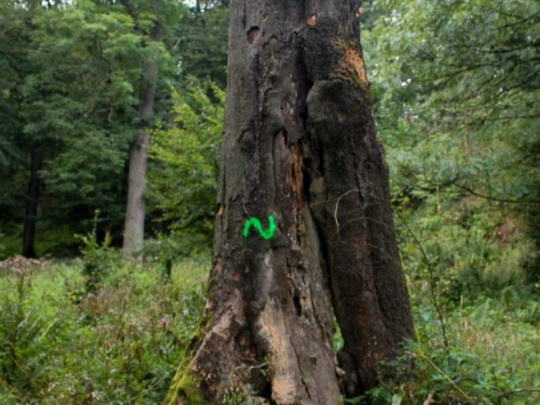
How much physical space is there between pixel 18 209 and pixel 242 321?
1127 inches

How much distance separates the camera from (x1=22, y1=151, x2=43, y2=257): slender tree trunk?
93.0ft

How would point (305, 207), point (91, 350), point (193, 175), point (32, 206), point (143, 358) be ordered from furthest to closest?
point (32, 206) < point (193, 175) < point (91, 350) < point (143, 358) < point (305, 207)

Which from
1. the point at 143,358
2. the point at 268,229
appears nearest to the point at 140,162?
the point at 143,358

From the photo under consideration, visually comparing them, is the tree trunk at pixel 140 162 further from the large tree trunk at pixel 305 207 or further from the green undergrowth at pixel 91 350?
the large tree trunk at pixel 305 207

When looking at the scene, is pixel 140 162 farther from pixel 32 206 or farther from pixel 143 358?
pixel 143 358

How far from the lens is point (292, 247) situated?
4.09 metres

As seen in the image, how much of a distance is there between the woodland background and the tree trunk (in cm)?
45

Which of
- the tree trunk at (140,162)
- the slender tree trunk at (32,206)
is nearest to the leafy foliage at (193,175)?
the tree trunk at (140,162)

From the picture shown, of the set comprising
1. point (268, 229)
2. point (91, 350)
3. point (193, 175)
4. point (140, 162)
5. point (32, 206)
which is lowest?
point (91, 350)

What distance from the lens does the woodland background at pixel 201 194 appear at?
4.37 metres

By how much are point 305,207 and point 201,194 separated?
7925 mm

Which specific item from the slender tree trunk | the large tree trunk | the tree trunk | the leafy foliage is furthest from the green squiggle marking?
the slender tree trunk

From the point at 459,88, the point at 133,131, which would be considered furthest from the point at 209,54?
the point at 459,88

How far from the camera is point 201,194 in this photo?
12.0 m
